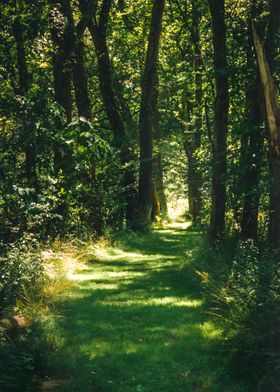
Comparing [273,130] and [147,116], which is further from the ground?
[147,116]

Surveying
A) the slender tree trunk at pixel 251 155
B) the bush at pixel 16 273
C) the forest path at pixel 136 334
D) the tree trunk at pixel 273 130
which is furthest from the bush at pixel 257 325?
the slender tree trunk at pixel 251 155

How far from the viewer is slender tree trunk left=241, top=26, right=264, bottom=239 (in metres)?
13.3

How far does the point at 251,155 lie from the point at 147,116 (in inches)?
449

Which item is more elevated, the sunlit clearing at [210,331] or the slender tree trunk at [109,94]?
the slender tree trunk at [109,94]

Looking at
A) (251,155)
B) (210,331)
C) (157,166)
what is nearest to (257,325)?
(210,331)

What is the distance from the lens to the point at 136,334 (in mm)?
9695

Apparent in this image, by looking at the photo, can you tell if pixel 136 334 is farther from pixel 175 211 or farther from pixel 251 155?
pixel 175 211

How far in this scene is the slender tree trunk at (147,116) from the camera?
23.2 meters

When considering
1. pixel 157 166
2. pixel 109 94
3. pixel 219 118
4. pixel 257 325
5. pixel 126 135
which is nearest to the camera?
pixel 257 325

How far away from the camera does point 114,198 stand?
76.6 feet

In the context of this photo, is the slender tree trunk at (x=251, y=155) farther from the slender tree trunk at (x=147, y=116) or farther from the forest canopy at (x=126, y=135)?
the slender tree trunk at (x=147, y=116)

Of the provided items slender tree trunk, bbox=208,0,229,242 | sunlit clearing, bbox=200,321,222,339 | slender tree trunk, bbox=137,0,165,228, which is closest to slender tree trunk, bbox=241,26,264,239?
slender tree trunk, bbox=208,0,229,242

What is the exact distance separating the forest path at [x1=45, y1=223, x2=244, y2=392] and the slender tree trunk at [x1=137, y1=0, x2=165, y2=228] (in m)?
8.70

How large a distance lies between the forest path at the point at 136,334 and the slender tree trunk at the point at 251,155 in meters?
2.02
